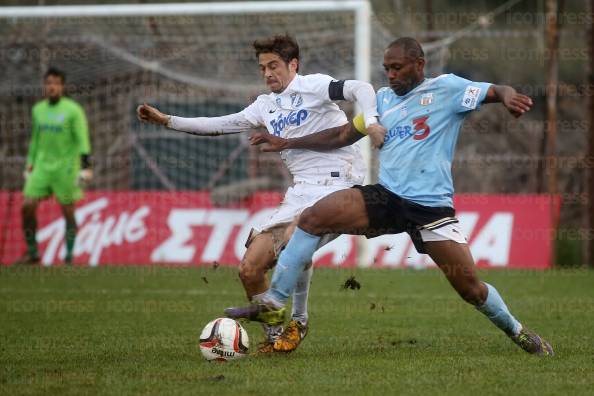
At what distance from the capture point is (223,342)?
6.80 m

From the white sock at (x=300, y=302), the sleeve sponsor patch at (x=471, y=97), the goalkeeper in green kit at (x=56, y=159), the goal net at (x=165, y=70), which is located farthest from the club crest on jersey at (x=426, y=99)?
the goalkeeper in green kit at (x=56, y=159)

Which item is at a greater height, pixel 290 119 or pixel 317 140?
pixel 290 119

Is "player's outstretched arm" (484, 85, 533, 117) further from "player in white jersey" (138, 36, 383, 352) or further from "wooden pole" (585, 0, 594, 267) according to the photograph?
"wooden pole" (585, 0, 594, 267)

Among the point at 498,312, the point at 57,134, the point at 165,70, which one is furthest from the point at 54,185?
the point at 498,312

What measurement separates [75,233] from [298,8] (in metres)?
4.36

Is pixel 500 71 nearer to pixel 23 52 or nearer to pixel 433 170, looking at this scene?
pixel 23 52

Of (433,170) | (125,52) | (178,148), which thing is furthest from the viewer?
(178,148)

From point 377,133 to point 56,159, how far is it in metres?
8.93

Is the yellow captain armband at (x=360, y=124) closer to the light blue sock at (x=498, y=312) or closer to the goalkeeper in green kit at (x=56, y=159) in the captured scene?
the light blue sock at (x=498, y=312)

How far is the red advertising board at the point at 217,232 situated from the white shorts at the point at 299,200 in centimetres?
720

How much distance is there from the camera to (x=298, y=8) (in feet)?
47.5

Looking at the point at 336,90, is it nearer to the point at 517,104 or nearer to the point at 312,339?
the point at 517,104

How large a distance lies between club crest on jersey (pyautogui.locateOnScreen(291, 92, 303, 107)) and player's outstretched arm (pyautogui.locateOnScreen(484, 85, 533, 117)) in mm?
1521

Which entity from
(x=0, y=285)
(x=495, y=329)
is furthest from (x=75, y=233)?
(x=495, y=329)
